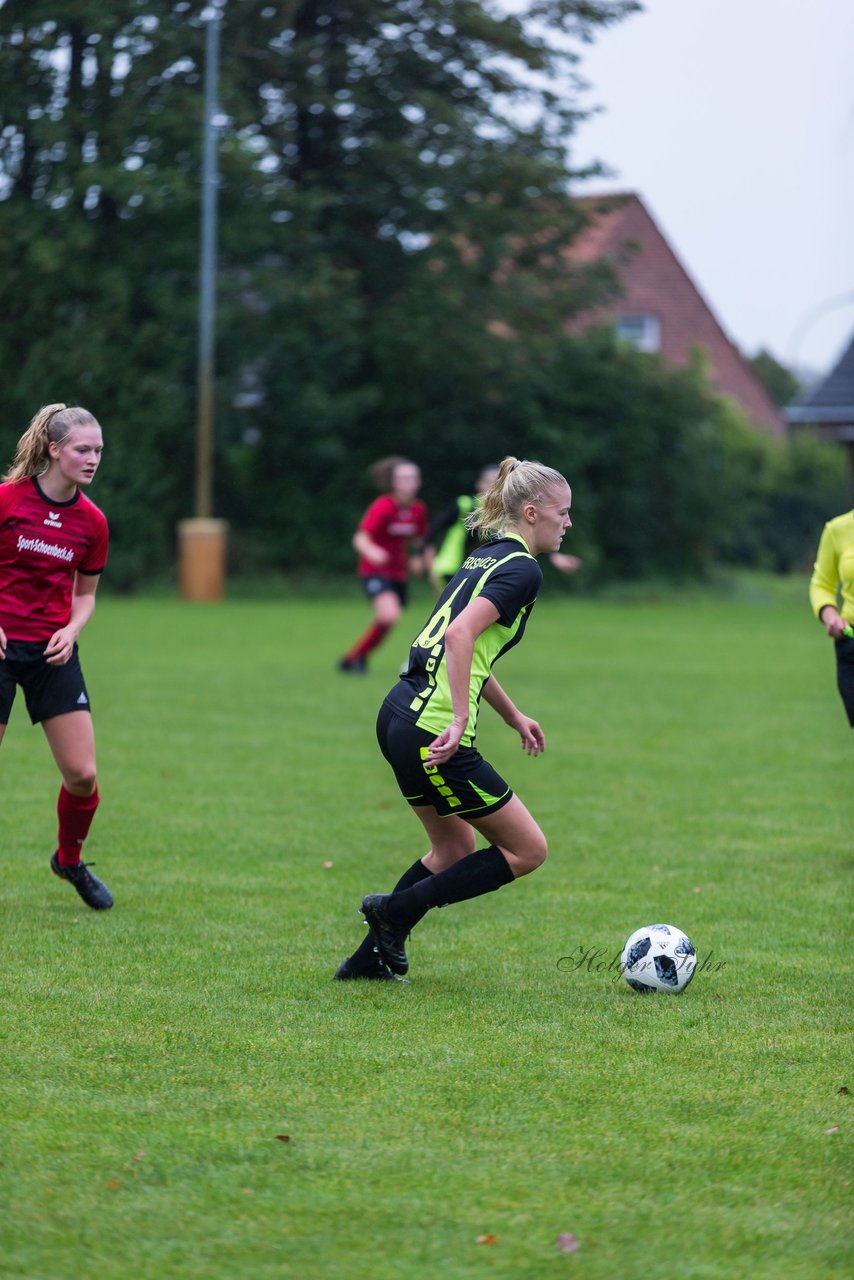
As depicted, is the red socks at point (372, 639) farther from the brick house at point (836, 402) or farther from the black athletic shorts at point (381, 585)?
the brick house at point (836, 402)

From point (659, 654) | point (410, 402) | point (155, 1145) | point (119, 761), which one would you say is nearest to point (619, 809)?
point (119, 761)

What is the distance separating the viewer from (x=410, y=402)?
103ft

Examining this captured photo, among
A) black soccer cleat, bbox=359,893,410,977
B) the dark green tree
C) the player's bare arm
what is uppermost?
the player's bare arm

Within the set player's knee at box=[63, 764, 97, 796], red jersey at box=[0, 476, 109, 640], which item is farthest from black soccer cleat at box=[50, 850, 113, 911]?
red jersey at box=[0, 476, 109, 640]

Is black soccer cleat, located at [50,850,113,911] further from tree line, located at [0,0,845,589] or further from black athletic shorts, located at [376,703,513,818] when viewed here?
tree line, located at [0,0,845,589]

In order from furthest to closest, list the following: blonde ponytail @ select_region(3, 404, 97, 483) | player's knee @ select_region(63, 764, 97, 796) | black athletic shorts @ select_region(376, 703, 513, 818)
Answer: player's knee @ select_region(63, 764, 97, 796)
blonde ponytail @ select_region(3, 404, 97, 483)
black athletic shorts @ select_region(376, 703, 513, 818)

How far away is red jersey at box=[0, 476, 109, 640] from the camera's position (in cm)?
640

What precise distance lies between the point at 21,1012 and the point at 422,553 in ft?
34.5

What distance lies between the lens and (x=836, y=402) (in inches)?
1404

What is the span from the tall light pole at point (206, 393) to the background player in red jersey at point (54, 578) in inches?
883

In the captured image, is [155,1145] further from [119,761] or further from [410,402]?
[410,402]

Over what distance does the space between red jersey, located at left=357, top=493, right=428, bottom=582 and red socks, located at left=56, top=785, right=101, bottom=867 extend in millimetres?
8913

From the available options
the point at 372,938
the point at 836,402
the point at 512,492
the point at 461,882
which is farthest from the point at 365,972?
the point at 836,402

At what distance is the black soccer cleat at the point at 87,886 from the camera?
6902 mm
